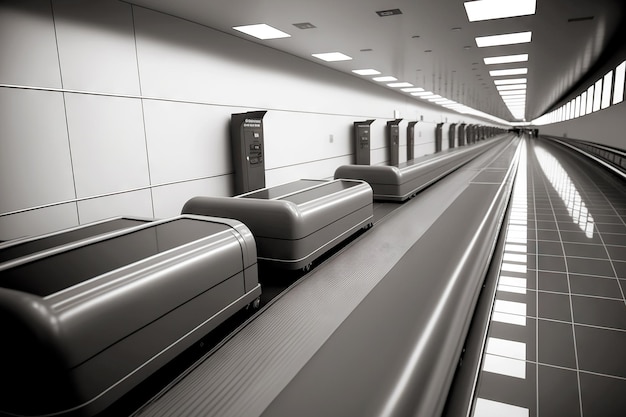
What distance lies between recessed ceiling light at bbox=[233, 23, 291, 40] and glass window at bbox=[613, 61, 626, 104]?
A: 325 inches

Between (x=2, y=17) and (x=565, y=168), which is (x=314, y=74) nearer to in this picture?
(x=2, y=17)

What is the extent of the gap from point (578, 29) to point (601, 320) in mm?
6669

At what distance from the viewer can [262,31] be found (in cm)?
705

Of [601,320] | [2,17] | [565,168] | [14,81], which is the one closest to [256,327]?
[601,320]

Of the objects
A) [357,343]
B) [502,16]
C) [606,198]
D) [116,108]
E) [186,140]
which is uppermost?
[502,16]

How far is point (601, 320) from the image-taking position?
2.94 metres

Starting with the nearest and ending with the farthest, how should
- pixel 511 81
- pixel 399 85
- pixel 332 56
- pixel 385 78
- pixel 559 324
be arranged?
pixel 559 324
pixel 332 56
pixel 385 78
pixel 511 81
pixel 399 85

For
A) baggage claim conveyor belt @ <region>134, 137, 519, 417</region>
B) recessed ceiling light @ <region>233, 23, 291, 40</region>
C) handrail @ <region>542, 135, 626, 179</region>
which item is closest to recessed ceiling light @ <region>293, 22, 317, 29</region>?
recessed ceiling light @ <region>233, 23, 291, 40</region>

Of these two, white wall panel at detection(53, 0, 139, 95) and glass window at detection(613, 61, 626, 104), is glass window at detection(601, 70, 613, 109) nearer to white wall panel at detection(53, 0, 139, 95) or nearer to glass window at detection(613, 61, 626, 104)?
glass window at detection(613, 61, 626, 104)

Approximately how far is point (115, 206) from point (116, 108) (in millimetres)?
1319

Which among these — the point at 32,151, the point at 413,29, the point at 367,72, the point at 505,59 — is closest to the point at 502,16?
the point at 413,29

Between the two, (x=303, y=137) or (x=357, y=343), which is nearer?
(x=357, y=343)

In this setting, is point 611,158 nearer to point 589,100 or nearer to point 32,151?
point 589,100

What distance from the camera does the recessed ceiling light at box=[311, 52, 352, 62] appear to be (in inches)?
360
